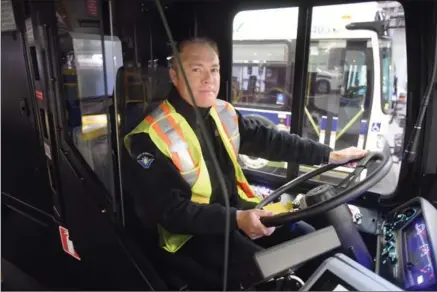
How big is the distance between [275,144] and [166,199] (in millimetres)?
724

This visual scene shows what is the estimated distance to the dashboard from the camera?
3.59 feet

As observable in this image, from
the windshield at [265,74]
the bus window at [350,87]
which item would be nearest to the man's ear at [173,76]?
the bus window at [350,87]

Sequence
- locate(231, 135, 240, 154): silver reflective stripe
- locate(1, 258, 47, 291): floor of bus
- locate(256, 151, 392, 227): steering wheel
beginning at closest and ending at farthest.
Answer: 1. locate(256, 151, 392, 227): steering wheel
2. locate(231, 135, 240, 154): silver reflective stripe
3. locate(1, 258, 47, 291): floor of bus

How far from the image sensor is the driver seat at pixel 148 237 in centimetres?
133

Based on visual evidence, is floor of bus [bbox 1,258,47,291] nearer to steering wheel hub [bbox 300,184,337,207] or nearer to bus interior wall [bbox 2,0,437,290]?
bus interior wall [bbox 2,0,437,290]

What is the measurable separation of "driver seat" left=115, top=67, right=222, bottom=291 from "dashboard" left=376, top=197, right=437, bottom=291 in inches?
24.8

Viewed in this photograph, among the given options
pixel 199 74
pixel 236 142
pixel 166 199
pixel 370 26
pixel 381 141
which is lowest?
pixel 381 141

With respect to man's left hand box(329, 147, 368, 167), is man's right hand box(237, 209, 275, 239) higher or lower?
lower

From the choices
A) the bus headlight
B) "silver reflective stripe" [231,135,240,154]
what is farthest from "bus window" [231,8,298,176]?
"silver reflective stripe" [231,135,240,154]

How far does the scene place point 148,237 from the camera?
1.44 m

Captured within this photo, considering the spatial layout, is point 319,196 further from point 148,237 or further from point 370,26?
point 370,26

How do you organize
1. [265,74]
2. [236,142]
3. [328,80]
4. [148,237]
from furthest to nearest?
[265,74]
[328,80]
[236,142]
[148,237]

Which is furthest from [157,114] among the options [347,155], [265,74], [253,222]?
[265,74]

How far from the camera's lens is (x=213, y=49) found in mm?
1442
